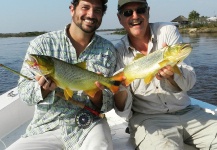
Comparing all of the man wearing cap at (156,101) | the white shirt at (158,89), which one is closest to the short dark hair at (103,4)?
the man wearing cap at (156,101)

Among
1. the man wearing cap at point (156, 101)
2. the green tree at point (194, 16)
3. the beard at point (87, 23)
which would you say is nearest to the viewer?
the man wearing cap at point (156, 101)

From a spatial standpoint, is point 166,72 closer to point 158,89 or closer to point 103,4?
point 158,89

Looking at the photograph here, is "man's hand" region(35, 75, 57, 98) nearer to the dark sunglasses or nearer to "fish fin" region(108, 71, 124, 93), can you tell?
"fish fin" region(108, 71, 124, 93)

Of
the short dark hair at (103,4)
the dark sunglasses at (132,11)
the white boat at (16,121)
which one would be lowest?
the white boat at (16,121)

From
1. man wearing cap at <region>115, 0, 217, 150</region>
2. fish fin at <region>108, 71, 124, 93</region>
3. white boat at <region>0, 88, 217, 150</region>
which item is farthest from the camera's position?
white boat at <region>0, 88, 217, 150</region>

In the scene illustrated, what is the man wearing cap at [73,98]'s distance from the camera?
148 inches

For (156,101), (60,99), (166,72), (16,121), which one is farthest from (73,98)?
(16,121)

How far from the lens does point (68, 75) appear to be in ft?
11.1

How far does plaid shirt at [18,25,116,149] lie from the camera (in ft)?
12.6

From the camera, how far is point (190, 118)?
4.17 meters

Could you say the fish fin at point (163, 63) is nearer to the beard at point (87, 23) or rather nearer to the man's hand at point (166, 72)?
the man's hand at point (166, 72)

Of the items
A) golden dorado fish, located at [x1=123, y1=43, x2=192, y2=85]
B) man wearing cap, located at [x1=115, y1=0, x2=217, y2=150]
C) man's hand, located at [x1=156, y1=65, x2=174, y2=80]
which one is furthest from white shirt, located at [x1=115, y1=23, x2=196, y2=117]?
golden dorado fish, located at [x1=123, y1=43, x2=192, y2=85]

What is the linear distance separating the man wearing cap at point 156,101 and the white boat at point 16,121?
491 mm

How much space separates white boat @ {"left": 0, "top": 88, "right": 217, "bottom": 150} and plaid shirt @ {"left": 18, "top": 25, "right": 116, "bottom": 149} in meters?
0.86
